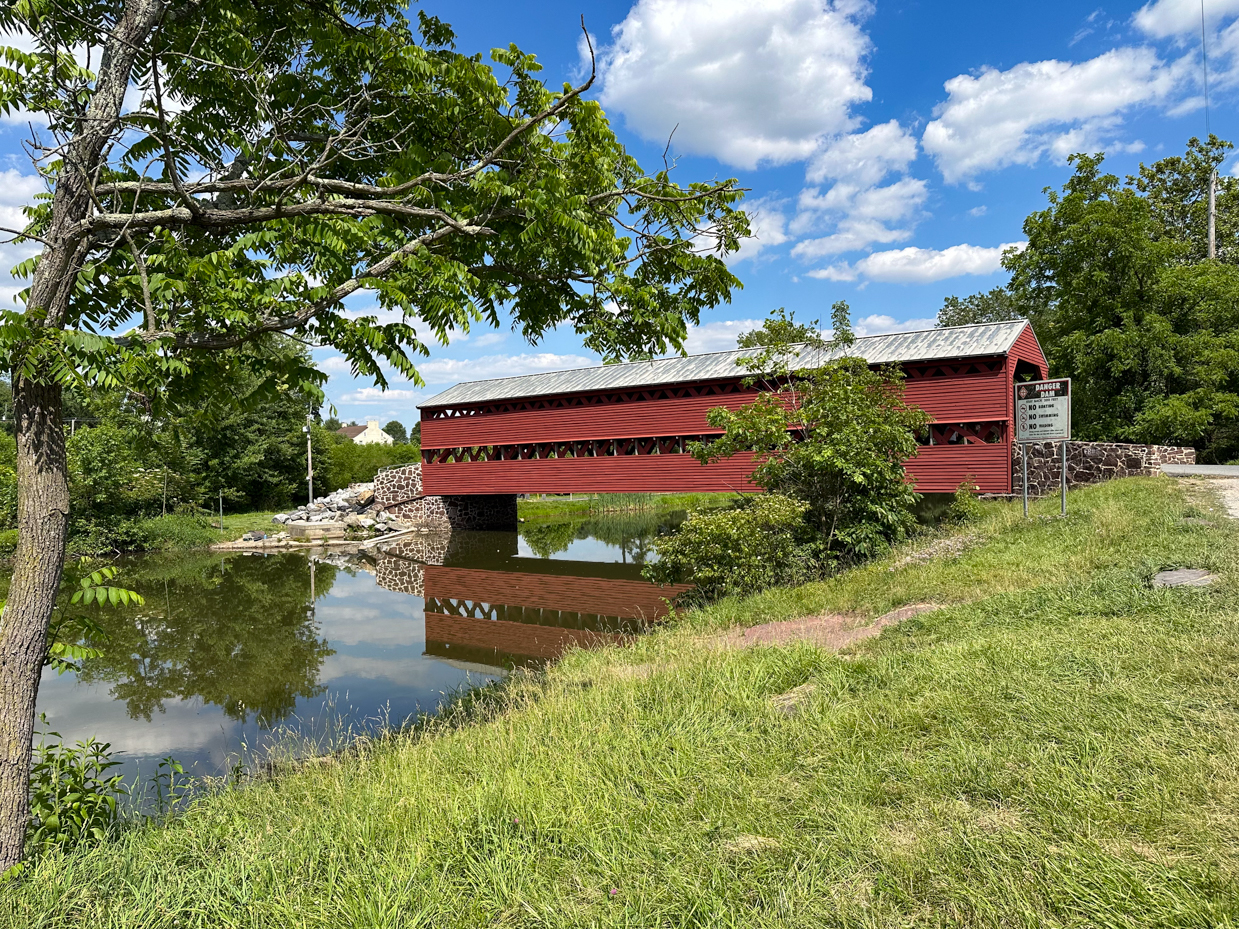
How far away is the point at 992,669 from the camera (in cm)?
438

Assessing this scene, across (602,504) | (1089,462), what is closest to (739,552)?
(1089,462)

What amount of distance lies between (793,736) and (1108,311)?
929 inches

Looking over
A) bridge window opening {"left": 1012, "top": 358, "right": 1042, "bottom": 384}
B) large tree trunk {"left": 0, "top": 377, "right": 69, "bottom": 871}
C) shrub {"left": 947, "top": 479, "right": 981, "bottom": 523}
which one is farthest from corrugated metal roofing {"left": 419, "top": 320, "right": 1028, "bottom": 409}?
large tree trunk {"left": 0, "top": 377, "right": 69, "bottom": 871}

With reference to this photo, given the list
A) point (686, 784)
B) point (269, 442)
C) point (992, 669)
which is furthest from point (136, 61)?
point (269, 442)

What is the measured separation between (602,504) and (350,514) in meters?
13.2

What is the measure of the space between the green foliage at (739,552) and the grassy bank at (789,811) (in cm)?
493

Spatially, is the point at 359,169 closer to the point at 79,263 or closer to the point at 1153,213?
the point at 79,263

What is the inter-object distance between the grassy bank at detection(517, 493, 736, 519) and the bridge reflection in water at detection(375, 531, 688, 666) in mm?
12396

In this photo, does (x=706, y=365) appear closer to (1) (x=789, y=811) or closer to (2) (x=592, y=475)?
(2) (x=592, y=475)

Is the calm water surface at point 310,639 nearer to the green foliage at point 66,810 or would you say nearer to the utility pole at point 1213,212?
the green foliage at point 66,810

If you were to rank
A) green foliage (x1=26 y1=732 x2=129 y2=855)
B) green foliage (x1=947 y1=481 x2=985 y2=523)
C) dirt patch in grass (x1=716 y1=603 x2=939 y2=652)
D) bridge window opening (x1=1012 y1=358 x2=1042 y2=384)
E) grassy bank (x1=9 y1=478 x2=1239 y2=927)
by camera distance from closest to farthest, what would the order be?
grassy bank (x1=9 y1=478 x2=1239 y2=927) < green foliage (x1=26 y1=732 x2=129 y2=855) < dirt patch in grass (x1=716 y1=603 x2=939 y2=652) < green foliage (x1=947 y1=481 x2=985 y2=523) < bridge window opening (x1=1012 y1=358 x2=1042 y2=384)

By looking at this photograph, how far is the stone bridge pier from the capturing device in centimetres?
2852

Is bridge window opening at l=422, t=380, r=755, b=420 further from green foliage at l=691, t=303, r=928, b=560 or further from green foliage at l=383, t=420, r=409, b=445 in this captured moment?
green foliage at l=383, t=420, r=409, b=445

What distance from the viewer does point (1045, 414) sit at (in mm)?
11211
